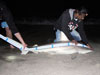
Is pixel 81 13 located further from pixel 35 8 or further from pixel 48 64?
pixel 35 8

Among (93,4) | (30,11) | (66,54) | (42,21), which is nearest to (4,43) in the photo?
(66,54)

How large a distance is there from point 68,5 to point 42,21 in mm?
1601

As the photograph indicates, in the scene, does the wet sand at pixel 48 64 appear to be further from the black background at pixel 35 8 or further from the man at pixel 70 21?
the black background at pixel 35 8

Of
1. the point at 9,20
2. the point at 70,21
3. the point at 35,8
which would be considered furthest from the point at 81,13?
the point at 35,8

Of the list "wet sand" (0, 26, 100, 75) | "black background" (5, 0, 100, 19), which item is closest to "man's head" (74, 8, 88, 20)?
"wet sand" (0, 26, 100, 75)

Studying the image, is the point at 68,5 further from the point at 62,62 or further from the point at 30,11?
the point at 62,62

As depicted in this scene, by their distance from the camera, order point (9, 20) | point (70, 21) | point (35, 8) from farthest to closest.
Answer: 1. point (35, 8)
2. point (70, 21)
3. point (9, 20)

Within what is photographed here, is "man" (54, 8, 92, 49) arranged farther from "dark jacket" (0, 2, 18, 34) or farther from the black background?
the black background

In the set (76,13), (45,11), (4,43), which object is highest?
(45,11)

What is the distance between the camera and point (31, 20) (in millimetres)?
8797

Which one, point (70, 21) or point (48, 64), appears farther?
point (70, 21)

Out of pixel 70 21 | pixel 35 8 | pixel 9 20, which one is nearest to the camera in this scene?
pixel 9 20

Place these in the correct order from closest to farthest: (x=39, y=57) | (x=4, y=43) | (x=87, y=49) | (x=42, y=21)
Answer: (x=39, y=57) < (x=87, y=49) < (x=4, y=43) < (x=42, y=21)

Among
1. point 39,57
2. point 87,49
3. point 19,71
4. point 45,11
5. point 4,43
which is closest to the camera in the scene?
point 19,71
